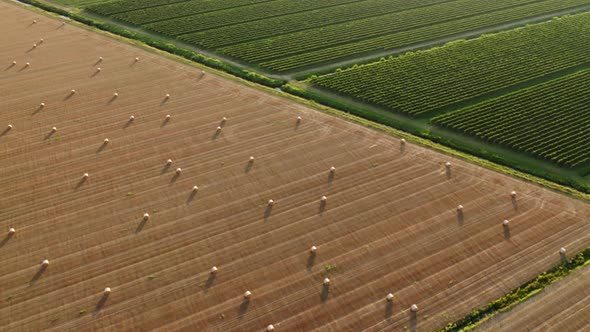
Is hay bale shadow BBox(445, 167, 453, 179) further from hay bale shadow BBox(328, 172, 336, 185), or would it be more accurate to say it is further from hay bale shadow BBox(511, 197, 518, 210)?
hay bale shadow BBox(328, 172, 336, 185)

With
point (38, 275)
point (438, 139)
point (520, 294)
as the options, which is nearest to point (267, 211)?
point (38, 275)

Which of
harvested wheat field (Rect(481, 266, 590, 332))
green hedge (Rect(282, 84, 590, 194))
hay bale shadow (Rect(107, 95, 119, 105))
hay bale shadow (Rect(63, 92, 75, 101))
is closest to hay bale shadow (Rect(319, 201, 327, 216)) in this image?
harvested wheat field (Rect(481, 266, 590, 332))

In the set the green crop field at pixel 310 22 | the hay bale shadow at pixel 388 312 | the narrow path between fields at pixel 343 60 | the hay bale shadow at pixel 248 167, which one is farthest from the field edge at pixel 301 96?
the hay bale shadow at pixel 388 312

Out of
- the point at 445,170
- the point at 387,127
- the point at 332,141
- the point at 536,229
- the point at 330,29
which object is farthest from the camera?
the point at 330,29

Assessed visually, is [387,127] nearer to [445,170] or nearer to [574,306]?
[445,170]

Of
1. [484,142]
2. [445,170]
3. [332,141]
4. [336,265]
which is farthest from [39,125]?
[484,142]

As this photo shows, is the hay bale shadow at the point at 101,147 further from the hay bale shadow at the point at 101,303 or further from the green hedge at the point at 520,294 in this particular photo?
the green hedge at the point at 520,294

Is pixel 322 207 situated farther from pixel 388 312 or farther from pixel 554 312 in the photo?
pixel 554 312
